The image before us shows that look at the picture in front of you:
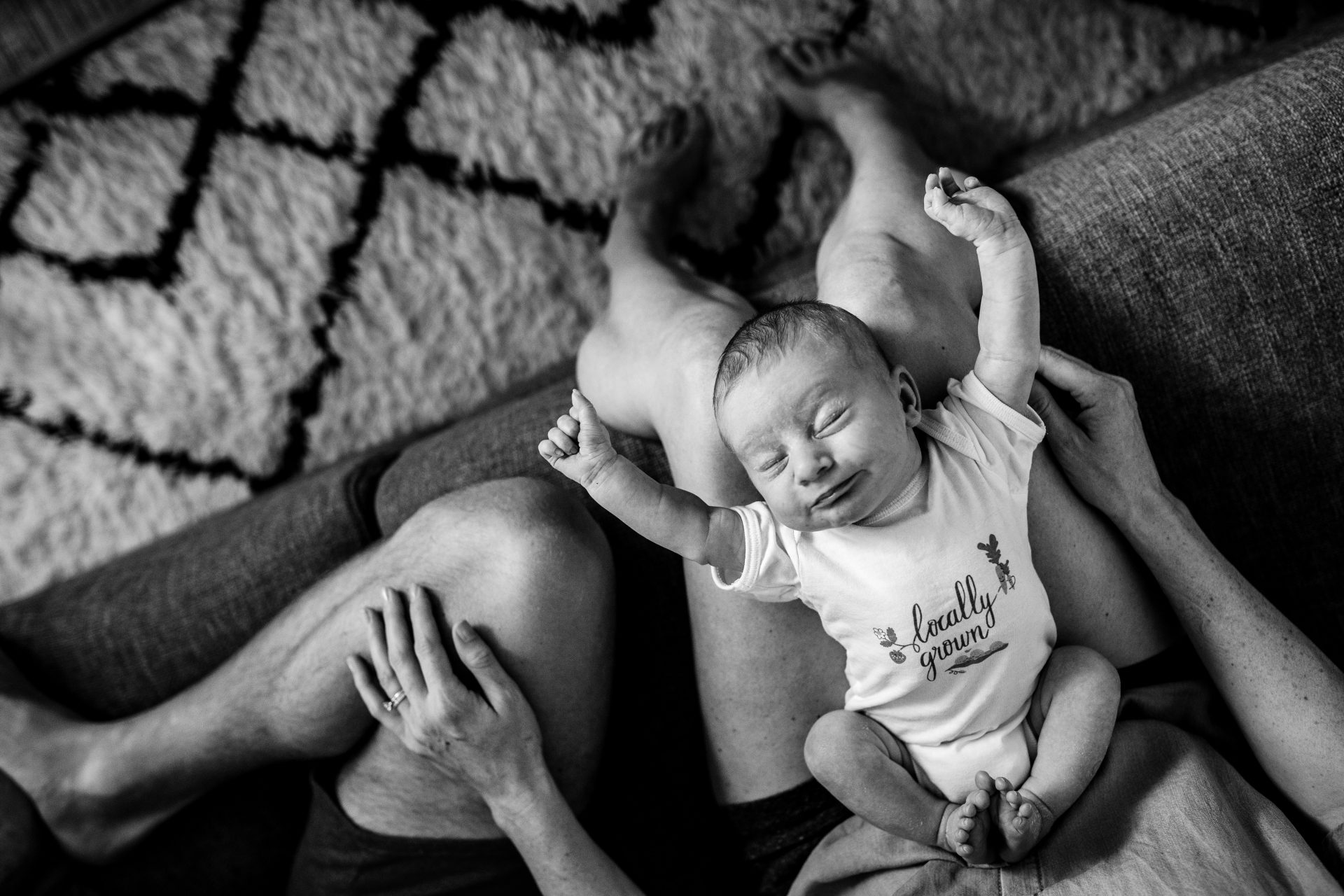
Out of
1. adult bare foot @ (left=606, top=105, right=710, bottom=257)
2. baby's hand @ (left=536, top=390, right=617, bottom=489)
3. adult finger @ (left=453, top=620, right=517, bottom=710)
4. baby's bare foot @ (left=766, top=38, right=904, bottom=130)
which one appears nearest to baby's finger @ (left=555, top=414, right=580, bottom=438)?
baby's hand @ (left=536, top=390, right=617, bottom=489)

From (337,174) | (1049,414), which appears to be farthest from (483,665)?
(337,174)

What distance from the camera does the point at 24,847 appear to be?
1136 mm

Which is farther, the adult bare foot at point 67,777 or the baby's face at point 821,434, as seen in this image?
the adult bare foot at point 67,777

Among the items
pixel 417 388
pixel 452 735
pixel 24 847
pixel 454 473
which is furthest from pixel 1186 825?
pixel 24 847

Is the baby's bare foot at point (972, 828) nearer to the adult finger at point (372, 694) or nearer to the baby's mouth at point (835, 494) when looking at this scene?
the baby's mouth at point (835, 494)

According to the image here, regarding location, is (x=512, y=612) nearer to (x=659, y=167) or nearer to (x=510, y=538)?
(x=510, y=538)

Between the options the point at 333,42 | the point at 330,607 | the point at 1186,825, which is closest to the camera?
the point at 1186,825

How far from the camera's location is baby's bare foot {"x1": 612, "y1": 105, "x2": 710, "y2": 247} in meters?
1.33

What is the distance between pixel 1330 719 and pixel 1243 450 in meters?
0.29

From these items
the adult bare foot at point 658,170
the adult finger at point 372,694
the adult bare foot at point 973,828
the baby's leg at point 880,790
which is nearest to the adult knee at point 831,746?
the baby's leg at point 880,790

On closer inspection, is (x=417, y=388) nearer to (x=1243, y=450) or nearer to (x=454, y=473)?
(x=454, y=473)

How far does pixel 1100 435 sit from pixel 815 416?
1.07ft

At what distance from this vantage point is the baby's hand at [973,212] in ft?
2.67

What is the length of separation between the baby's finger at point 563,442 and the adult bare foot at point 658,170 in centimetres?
49
